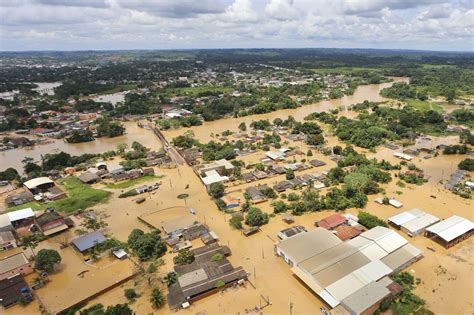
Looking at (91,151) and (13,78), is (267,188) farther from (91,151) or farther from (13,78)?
(13,78)

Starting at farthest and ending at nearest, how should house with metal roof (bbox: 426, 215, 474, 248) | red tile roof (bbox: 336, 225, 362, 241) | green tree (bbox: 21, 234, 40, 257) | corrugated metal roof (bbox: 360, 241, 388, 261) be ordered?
green tree (bbox: 21, 234, 40, 257)
red tile roof (bbox: 336, 225, 362, 241)
house with metal roof (bbox: 426, 215, 474, 248)
corrugated metal roof (bbox: 360, 241, 388, 261)

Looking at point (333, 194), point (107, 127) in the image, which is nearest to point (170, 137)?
point (107, 127)

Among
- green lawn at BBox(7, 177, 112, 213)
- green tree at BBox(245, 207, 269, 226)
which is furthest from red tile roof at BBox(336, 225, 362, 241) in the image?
green lawn at BBox(7, 177, 112, 213)

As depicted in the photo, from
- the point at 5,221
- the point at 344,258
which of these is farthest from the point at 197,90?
the point at 344,258

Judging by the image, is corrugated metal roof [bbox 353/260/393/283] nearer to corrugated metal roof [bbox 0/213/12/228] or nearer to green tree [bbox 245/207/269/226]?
green tree [bbox 245/207/269/226]

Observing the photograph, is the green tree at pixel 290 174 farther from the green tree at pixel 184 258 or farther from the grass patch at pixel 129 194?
the grass patch at pixel 129 194

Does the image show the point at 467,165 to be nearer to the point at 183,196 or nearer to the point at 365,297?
the point at 365,297

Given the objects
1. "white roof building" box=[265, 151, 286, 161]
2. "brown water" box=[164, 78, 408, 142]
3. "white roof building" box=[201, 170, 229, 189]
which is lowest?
"white roof building" box=[201, 170, 229, 189]
